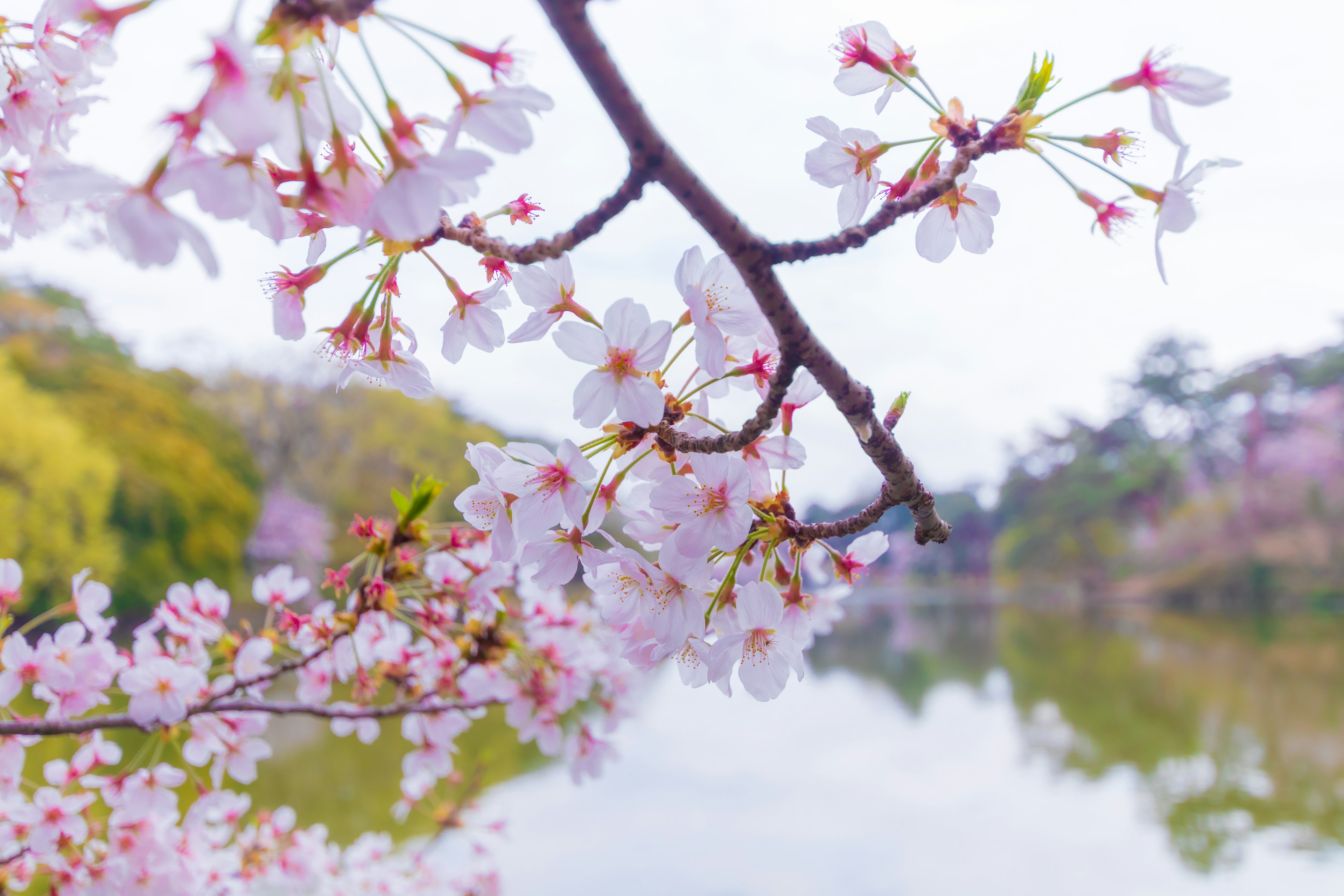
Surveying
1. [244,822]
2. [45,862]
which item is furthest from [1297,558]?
[45,862]

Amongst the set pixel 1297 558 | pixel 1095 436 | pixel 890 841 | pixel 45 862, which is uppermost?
pixel 1095 436

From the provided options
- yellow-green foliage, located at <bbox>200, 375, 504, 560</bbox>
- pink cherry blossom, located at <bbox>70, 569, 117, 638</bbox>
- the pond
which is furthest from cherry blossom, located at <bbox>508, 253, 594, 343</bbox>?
yellow-green foliage, located at <bbox>200, 375, 504, 560</bbox>

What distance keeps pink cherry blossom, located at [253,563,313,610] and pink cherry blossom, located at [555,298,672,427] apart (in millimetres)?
693

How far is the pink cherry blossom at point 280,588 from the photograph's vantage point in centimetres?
95

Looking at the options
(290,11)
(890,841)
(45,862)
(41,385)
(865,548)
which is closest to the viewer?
(290,11)

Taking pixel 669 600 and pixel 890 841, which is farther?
pixel 890 841

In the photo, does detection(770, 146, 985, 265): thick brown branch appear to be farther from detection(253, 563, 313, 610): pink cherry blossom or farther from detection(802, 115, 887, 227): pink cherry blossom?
detection(253, 563, 313, 610): pink cherry blossom

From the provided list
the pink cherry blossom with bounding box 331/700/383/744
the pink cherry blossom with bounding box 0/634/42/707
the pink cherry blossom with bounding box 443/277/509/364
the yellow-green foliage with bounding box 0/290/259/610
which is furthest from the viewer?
the yellow-green foliage with bounding box 0/290/259/610

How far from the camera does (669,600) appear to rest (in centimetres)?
49

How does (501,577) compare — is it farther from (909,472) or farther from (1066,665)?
(1066,665)

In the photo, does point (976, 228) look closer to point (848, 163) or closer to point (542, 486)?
point (848, 163)

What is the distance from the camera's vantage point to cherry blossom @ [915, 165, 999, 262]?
0.54m

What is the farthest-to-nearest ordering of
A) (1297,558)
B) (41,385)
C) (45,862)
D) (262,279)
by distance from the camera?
(1297,558), (41,385), (45,862), (262,279)

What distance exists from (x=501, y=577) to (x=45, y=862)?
0.59m
